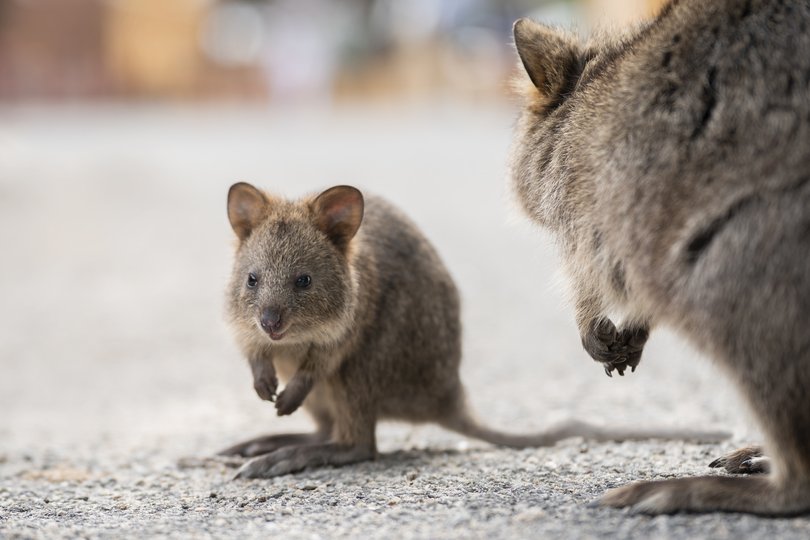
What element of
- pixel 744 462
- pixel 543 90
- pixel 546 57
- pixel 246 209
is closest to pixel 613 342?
pixel 744 462

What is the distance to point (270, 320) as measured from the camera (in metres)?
4.51

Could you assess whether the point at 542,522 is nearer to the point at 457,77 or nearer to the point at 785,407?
the point at 785,407

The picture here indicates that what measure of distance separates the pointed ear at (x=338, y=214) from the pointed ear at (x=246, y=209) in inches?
9.1

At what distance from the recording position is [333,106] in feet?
115

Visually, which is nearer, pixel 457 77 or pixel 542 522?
pixel 542 522

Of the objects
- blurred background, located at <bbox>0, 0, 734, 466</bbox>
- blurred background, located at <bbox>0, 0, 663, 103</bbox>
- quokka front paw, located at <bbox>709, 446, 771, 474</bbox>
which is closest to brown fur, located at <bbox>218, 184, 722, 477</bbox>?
blurred background, located at <bbox>0, 0, 734, 466</bbox>

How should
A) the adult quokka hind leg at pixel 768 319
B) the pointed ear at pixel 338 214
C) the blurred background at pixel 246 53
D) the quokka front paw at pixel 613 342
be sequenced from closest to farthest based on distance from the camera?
the adult quokka hind leg at pixel 768 319, the quokka front paw at pixel 613 342, the pointed ear at pixel 338 214, the blurred background at pixel 246 53

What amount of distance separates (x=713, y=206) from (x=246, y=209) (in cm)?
222

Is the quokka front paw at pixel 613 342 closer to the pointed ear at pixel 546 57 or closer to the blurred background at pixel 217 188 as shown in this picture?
the blurred background at pixel 217 188

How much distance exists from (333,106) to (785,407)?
32.5m

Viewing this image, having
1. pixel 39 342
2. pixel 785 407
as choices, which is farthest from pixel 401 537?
pixel 39 342

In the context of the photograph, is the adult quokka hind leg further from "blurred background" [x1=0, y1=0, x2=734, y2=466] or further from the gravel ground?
"blurred background" [x1=0, y1=0, x2=734, y2=466]

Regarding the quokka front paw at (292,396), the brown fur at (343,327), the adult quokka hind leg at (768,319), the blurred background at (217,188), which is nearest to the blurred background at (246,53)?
the blurred background at (217,188)

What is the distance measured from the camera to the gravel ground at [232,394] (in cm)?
388
